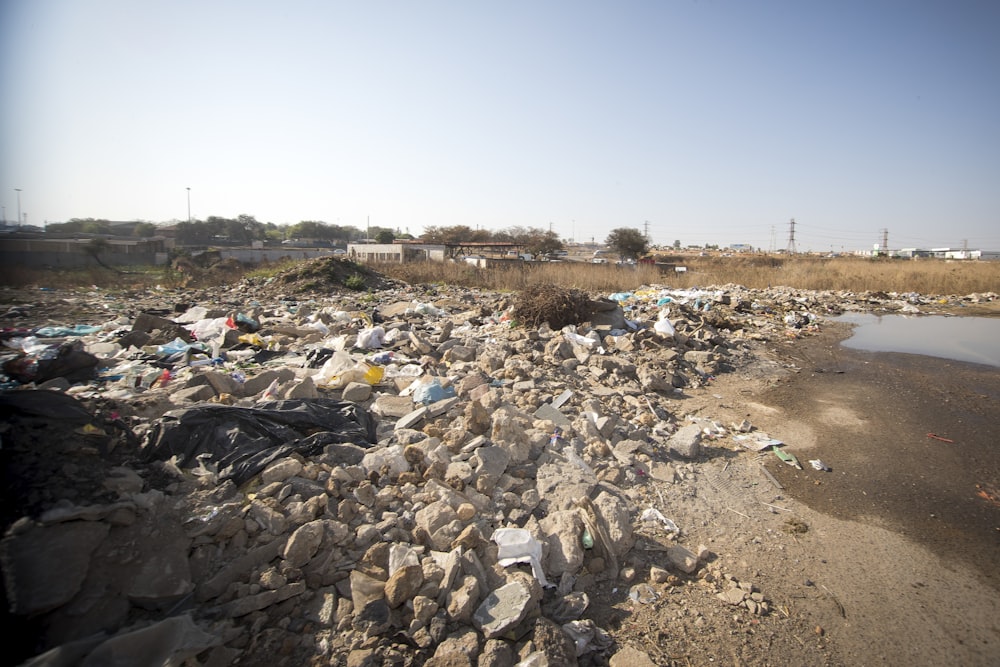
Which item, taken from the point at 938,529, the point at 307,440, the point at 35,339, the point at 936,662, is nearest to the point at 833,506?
the point at 938,529

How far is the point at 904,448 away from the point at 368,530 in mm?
4669

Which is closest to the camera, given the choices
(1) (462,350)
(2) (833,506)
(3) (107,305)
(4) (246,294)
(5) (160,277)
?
(2) (833,506)

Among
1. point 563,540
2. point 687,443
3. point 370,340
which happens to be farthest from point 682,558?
point 370,340

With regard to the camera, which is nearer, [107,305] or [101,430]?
[101,430]

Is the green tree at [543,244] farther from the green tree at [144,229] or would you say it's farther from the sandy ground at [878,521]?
the green tree at [144,229]

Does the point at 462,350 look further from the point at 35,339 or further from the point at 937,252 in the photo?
the point at 937,252

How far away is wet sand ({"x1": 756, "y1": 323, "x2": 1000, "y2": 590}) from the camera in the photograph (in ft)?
9.91

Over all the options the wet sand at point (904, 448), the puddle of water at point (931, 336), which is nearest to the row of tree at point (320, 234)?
the puddle of water at point (931, 336)

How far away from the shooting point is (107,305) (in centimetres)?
1032

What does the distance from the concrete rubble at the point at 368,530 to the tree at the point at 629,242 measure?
32829mm

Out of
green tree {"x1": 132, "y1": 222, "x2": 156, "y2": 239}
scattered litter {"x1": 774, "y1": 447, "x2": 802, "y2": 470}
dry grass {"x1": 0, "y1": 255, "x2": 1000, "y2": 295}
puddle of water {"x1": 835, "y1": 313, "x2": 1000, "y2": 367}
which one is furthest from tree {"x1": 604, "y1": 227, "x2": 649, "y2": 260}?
green tree {"x1": 132, "y1": 222, "x2": 156, "y2": 239}

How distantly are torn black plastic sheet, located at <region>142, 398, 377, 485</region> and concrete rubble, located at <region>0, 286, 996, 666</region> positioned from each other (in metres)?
0.02

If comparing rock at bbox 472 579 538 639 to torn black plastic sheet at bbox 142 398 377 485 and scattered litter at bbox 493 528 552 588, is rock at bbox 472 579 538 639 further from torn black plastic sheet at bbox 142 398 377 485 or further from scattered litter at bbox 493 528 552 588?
torn black plastic sheet at bbox 142 398 377 485

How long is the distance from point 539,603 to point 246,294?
13380 millimetres
